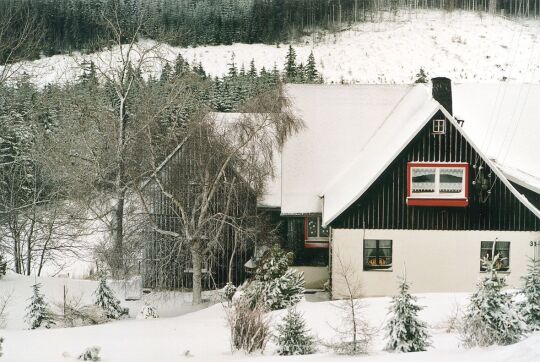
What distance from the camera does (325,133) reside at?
26328mm

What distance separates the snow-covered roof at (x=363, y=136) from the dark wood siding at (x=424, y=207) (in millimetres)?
1107

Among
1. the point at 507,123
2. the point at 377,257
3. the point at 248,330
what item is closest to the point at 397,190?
the point at 377,257

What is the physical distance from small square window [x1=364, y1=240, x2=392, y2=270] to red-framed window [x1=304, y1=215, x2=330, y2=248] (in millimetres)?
3282

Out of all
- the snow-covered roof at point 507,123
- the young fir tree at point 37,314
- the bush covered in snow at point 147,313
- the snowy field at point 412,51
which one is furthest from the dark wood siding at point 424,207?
the snowy field at point 412,51

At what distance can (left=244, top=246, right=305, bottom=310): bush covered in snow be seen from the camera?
17.9m

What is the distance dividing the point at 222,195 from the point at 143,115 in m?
5.46

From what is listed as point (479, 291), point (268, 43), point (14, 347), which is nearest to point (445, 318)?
point (479, 291)

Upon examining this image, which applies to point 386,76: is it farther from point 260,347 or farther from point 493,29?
point 260,347

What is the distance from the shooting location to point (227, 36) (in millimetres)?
106875

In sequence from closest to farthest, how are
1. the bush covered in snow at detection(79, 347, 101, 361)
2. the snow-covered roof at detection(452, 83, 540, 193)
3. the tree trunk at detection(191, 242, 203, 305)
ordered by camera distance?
1. the bush covered in snow at detection(79, 347, 101, 361)
2. the tree trunk at detection(191, 242, 203, 305)
3. the snow-covered roof at detection(452, 83, 540, 193)

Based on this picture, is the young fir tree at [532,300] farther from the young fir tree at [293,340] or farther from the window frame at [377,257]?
the window frame at [377,257]

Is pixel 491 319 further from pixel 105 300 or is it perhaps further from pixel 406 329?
pixel 105 300

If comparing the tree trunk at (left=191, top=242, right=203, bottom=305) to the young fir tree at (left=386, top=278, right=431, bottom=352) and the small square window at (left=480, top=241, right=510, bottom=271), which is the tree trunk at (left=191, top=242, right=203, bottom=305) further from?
the young fir tree at (left=386, top=278, right=431, bottom=352)

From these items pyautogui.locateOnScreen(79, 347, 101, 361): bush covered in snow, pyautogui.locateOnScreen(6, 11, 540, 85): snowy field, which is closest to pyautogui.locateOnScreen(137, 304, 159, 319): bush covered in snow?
pyautogui.locateOnScreen(79, 347, 101, 361): bush covered in snow
